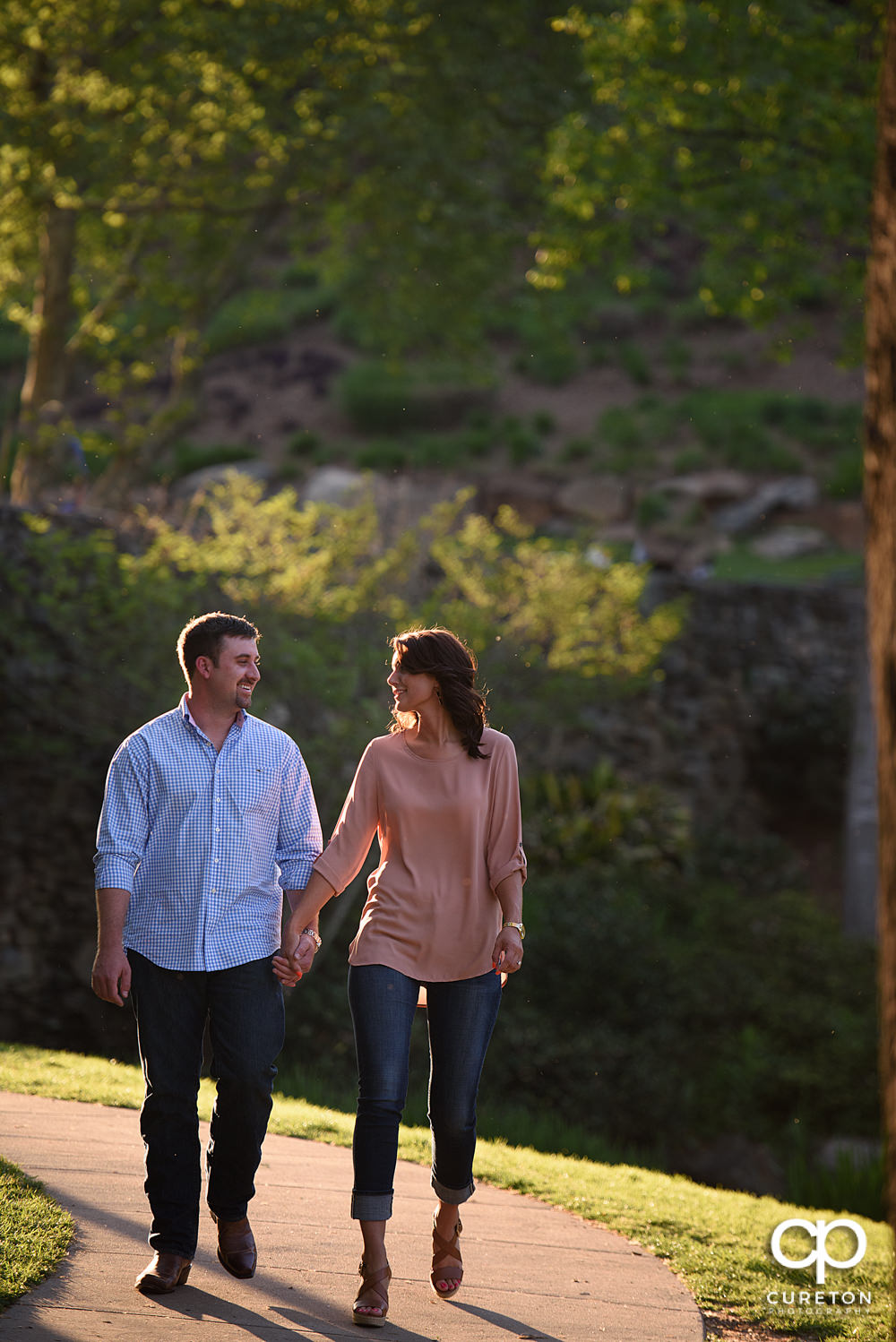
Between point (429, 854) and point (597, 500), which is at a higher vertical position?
point (597, 500)

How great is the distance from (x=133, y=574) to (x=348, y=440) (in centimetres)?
2761

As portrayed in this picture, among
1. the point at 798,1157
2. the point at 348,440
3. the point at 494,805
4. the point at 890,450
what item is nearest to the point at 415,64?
the point at 798,1157

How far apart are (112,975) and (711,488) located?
103 ft

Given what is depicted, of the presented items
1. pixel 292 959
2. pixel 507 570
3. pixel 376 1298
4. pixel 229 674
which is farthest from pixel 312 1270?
pixel 507 570

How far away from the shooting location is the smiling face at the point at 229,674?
370 cm

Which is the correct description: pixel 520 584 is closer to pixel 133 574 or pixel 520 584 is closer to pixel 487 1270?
pixel 133 574

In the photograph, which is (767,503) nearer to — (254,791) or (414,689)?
(414,689)

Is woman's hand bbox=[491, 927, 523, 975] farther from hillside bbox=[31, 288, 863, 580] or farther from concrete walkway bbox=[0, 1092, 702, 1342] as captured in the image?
hillside bbox=[31, 288, 863, 580]

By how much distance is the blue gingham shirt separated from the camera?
354cm

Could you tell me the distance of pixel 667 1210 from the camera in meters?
5.23

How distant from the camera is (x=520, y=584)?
1307cm

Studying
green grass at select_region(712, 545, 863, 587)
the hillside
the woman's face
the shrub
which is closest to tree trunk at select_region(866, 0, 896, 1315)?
the woman's face
